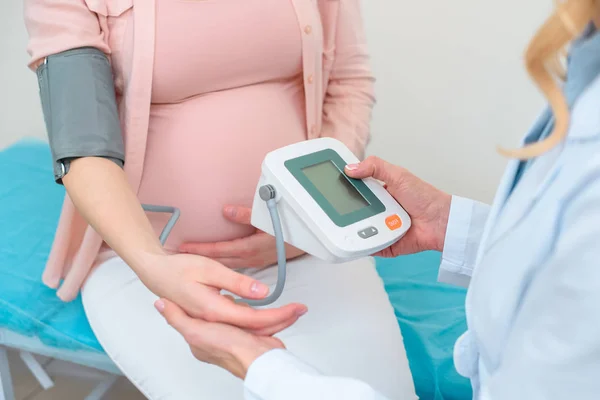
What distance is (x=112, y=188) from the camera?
81cm

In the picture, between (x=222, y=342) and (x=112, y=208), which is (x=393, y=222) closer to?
(x=222, y=342)

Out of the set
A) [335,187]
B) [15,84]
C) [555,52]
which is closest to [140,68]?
[335,187]

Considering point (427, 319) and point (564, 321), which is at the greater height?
point (564, 321)

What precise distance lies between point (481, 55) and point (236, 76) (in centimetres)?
88

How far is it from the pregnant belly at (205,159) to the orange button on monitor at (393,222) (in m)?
0.27

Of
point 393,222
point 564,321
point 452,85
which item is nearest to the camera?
point 564,321

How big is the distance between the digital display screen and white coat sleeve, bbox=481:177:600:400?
334 millimetres

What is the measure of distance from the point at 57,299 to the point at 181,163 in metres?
0.36

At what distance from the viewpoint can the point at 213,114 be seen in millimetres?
948

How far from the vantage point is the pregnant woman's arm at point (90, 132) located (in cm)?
77

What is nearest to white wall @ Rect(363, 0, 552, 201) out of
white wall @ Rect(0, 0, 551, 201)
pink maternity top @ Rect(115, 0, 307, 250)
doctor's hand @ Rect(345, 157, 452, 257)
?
white wall @ Rect(0, 0, 551, 201)

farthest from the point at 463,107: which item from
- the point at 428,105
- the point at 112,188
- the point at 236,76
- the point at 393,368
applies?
the point at 112,188

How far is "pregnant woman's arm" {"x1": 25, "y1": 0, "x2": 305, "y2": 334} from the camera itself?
0.77 m

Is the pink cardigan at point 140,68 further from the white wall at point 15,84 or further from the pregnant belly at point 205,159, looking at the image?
the white wall at point 15,84
